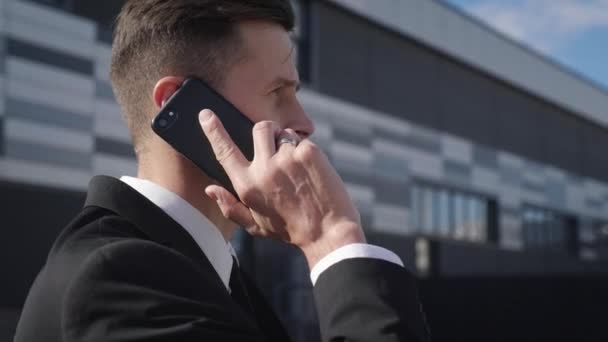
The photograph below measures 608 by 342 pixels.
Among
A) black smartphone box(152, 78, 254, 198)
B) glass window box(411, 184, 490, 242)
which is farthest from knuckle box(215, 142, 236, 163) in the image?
glass window box(411, 184, 490, 242)

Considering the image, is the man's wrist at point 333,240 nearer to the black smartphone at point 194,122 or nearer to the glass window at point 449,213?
the black smartphone at point 194,122

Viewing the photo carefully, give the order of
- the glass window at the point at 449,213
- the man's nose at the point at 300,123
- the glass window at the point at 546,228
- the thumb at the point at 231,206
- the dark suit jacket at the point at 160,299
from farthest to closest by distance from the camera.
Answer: the glass window at the point at 546,228 < the glass window at the point at 449,213 < the man's nose at the point at 300,123 < the thumb at the point at 231,206 < the dark suit jacket at the point at 160,299

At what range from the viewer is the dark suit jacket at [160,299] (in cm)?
108

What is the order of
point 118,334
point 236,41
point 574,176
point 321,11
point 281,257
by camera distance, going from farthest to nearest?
point 574,176 < point 321,11 < point 281,257 < point 236,41 < point 118,334

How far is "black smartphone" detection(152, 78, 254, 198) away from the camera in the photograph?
1417mm

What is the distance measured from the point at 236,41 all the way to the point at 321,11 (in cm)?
1386

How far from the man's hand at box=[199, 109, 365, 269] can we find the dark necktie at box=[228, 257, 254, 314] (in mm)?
423

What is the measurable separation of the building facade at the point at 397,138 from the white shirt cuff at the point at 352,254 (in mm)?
8503

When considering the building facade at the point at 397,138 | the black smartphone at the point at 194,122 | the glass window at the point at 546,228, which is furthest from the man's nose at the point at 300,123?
the glass window at the point at 546,228

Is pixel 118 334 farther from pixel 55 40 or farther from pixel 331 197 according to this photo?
pixel 55 40

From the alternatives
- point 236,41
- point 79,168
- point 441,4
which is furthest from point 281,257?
point 236,41

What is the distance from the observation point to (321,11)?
49.5 ft

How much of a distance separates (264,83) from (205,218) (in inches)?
11.3

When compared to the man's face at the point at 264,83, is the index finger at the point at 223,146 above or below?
below
